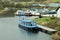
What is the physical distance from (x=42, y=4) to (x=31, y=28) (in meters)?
40.7

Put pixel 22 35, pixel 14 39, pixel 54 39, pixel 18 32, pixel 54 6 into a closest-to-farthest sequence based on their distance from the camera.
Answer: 1. pixel 54 39
2. pixel 14 39
3. pixel 22 35
4. pixel 18 32
5. pixel 54 6

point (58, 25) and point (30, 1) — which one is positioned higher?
point (58, 25)

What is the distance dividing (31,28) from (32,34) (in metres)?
1.58

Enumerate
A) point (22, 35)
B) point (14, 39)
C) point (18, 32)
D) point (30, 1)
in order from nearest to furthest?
1. point (14, 39)
2. point (22, 35)
3. point (18, 32)
4. point (30, 1)

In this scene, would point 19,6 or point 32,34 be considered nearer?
point 32,34

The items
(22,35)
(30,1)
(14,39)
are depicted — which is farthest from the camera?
(30,1)

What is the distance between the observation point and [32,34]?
3253cm

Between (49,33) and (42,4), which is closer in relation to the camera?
(49,33)

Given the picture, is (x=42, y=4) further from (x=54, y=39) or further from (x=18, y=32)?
(x=54, y=39)

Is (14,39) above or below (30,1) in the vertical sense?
above

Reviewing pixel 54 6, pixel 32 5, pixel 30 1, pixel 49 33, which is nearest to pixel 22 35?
pixel 49 33

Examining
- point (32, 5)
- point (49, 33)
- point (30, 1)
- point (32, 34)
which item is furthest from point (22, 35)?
point (30, 1)

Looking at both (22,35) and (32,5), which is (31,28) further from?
(32,5)

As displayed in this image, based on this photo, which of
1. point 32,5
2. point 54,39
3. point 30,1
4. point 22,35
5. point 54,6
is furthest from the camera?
point 30,1
